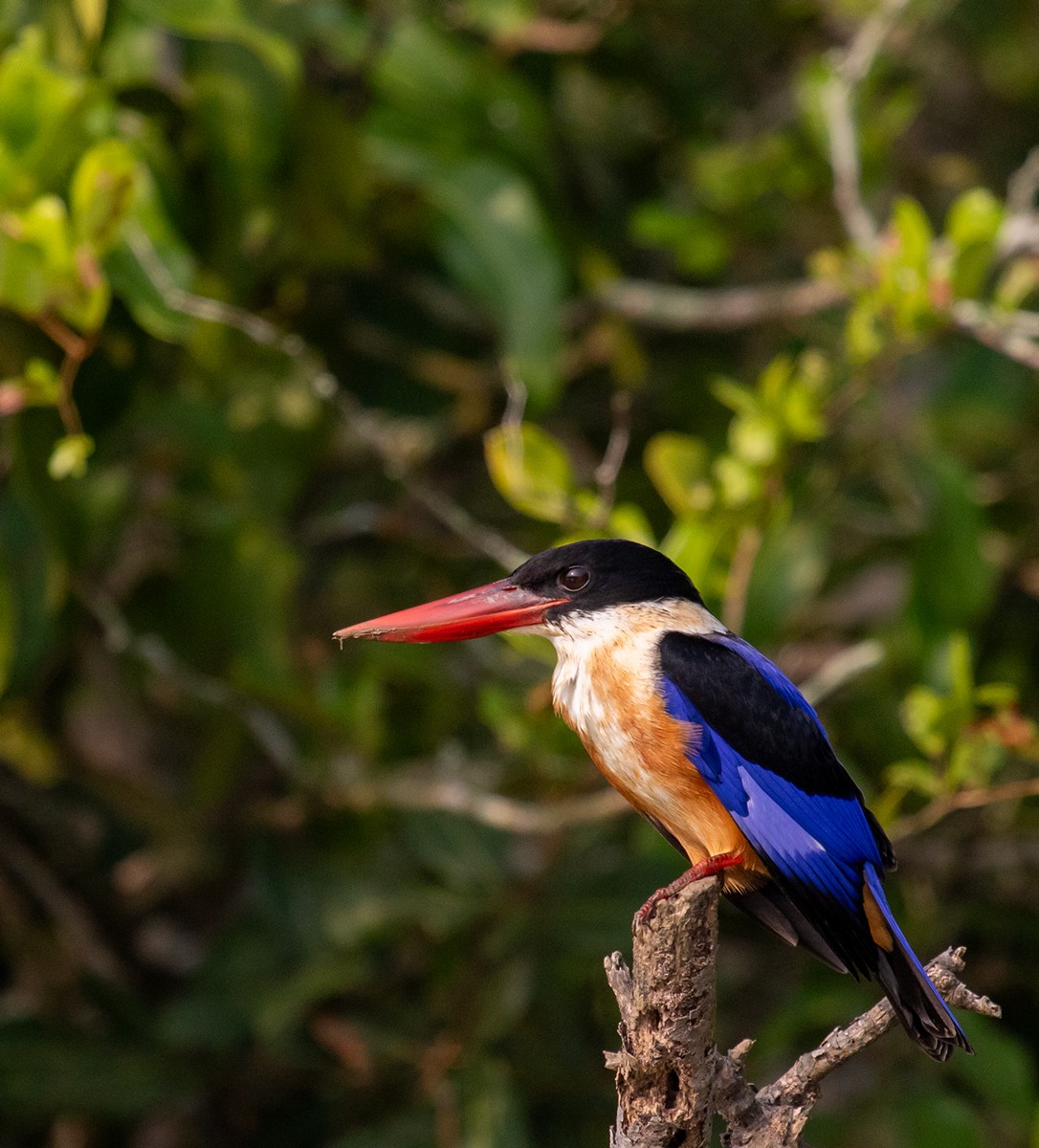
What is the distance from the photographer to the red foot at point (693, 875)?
201 centimetres

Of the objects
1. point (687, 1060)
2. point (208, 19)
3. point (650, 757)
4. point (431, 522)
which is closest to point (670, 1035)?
point (687, 1060)

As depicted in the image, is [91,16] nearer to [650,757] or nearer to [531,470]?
[531,470]

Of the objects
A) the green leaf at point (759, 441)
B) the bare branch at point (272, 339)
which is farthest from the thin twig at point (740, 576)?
the bare branch at point (272, 339)

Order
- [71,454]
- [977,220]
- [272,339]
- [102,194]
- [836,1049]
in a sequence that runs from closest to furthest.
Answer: [836,1049], [102,194], [71,454], [272,339], [977,220]

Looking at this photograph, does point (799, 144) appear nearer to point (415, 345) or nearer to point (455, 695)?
point (415, 345)

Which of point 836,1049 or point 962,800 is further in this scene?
point 962,800

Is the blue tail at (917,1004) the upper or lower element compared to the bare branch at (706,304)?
lower

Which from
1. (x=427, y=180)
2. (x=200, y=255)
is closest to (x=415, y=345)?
(x=427, y=180)

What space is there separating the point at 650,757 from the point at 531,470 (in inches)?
29.3

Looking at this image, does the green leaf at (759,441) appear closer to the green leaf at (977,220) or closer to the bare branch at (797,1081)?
the green leaf at (977,220)

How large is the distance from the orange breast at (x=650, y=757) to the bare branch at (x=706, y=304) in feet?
5.10

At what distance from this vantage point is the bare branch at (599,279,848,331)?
11.9 feet

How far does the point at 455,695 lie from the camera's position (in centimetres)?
395

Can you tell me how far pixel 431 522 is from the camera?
4180 millimetres
